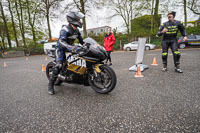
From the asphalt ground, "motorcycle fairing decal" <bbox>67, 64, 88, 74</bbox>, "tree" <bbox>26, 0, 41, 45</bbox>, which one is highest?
"tree" <bbox>26, 0, 41, 45</bbox>

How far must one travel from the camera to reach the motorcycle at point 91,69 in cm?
260

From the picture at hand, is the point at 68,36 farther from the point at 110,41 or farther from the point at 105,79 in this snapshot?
the point at 110,41

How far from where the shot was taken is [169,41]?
452 cm

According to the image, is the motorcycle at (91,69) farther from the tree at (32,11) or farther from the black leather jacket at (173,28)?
the tree at (32,11)

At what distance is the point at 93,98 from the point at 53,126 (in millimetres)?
1056

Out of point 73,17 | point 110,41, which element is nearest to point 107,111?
point 73,17

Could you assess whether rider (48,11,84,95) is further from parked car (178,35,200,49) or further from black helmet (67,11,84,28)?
parked car (178,35,200,49)

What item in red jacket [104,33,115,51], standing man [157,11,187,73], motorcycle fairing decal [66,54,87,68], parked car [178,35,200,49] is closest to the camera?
motorcycle fairing decal [66,54,87,68]

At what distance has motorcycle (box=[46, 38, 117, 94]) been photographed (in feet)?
8.54

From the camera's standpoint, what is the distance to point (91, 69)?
2854mm

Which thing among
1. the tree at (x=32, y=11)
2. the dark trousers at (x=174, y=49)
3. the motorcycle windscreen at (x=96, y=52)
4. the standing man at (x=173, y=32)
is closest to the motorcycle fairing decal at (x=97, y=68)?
the motorcycle windscreen at (x=96, y=52)

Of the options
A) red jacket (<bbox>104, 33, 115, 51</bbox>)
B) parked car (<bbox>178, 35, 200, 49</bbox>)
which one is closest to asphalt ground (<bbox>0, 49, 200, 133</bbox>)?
red jacket (<bbox>104, 33, 115, 51</bbox>)

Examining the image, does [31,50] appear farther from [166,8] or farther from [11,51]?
[166,8]

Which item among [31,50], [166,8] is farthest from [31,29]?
[166,8]
